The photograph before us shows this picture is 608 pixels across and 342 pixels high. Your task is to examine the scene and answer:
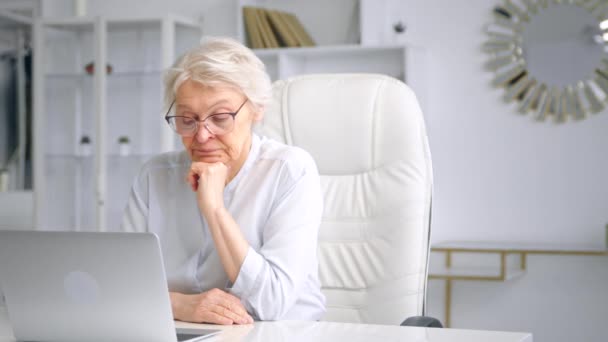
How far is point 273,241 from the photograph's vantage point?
5.21 ft

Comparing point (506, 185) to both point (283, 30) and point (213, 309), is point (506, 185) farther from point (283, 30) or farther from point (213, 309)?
point (213, 309)

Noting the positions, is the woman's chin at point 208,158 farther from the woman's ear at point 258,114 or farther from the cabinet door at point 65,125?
the cabinet door at point 65,125

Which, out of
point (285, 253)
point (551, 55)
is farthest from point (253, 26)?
point (285, 253)

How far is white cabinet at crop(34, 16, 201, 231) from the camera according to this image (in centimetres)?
409

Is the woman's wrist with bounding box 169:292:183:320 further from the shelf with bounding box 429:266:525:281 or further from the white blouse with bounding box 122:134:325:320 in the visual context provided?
the shelf with bounding box 429:266:525:281

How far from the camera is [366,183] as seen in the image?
193 cm

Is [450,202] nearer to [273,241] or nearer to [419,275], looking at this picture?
[419,275]

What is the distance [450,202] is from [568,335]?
811 millimetres

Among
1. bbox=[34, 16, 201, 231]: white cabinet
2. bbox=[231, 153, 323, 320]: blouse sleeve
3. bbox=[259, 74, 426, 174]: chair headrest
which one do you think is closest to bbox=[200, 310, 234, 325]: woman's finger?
bbox=[231, 153, 323, 320]: blouse sleeve

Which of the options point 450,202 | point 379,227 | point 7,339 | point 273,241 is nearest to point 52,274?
point 7,339

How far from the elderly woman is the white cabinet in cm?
230

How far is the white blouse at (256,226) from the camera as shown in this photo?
1.53 metres

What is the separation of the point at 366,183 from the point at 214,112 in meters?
0.48

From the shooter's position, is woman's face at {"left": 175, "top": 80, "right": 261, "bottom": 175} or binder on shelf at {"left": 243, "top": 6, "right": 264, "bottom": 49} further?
binder on shelf at {"left": 243, "top": 6, "right": 264, "bottom": 49}
